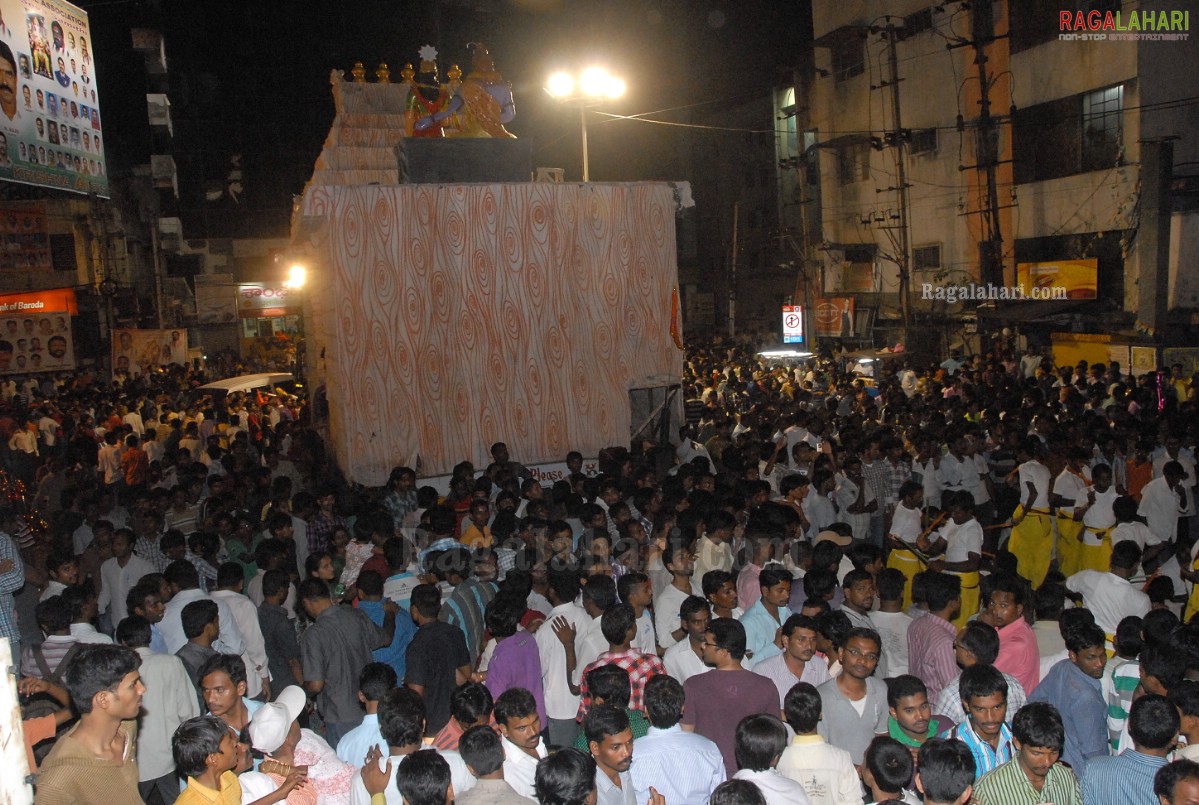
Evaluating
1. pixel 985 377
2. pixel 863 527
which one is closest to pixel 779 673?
pixel 863 527

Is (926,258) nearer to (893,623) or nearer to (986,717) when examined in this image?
(893,623)

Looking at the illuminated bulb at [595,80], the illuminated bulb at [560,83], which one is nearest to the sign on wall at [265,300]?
the illuminated bulb at [560,83]

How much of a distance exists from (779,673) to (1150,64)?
73.6 ft

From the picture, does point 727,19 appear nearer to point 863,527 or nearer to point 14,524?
point 863,527

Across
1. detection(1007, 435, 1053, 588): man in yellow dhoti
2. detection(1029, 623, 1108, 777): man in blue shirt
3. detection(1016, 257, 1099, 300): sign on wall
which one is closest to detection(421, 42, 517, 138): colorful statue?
detection(1007, 435, 1053, 588): man in yellow dhoti

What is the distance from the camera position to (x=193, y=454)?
13320 millimetres

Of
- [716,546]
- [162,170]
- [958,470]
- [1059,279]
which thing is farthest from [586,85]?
[162,170]

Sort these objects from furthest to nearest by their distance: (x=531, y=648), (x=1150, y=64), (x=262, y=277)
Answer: (x=262, y=277), (x=1150, y=64), (x=531, y=648)

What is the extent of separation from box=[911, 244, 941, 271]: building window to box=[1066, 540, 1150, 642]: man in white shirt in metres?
23.7

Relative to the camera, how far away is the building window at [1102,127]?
2258 cm

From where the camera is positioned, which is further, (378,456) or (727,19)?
(727,19)

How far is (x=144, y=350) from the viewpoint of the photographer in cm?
2703

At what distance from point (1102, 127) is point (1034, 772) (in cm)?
2326

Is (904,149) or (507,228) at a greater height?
(904,149)
